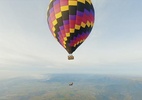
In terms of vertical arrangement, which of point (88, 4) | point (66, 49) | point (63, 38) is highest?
point (88, 4)

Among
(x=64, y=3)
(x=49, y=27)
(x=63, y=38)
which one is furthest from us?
(x=49, y=27)

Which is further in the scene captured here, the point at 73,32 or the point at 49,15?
the point at 49,15

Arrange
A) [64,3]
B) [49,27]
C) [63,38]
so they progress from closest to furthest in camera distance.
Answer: [64,3]
[63,38]
[49,27]

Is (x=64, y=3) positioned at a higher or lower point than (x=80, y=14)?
higher

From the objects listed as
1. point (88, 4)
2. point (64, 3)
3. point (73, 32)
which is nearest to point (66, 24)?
point (73, 32)

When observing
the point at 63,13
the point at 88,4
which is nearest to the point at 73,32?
the point at 63,13

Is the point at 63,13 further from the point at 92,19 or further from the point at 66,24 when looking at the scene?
the point at 92,19
